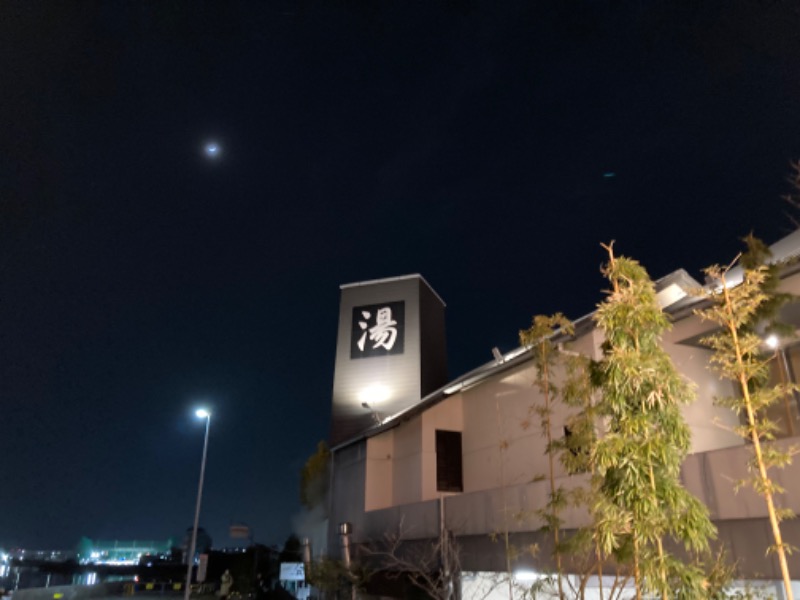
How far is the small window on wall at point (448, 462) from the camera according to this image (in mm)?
15492

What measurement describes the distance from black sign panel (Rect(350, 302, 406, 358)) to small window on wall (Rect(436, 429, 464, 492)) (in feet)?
19.4

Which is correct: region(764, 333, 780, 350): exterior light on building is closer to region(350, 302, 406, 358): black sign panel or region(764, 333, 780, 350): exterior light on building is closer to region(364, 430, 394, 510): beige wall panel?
region(364, 430, 394, 510): beige wall panel

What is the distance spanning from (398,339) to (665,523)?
16766 millimetres

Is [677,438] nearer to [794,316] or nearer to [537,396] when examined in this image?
[794,316]

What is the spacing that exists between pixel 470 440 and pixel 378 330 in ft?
24.6

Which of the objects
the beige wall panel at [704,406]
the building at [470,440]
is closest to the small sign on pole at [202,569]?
the building at [470,440]

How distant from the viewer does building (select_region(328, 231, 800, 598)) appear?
6.84m

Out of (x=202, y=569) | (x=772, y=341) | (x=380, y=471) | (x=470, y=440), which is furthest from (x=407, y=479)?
(x=772, y=341)

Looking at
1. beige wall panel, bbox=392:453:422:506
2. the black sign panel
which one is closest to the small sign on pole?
beige wall panel, bbox=392:453:422:506

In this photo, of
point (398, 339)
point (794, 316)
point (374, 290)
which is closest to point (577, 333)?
point (794, 316)

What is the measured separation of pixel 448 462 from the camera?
15688mm

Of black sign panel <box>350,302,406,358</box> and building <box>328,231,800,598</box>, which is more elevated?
black sign panel <box>350,302,406,358</box>

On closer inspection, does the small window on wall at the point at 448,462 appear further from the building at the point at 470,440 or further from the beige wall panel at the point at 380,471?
the beige wall panel at the point at 380,471

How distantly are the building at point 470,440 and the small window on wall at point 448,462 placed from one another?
1.1 inches
